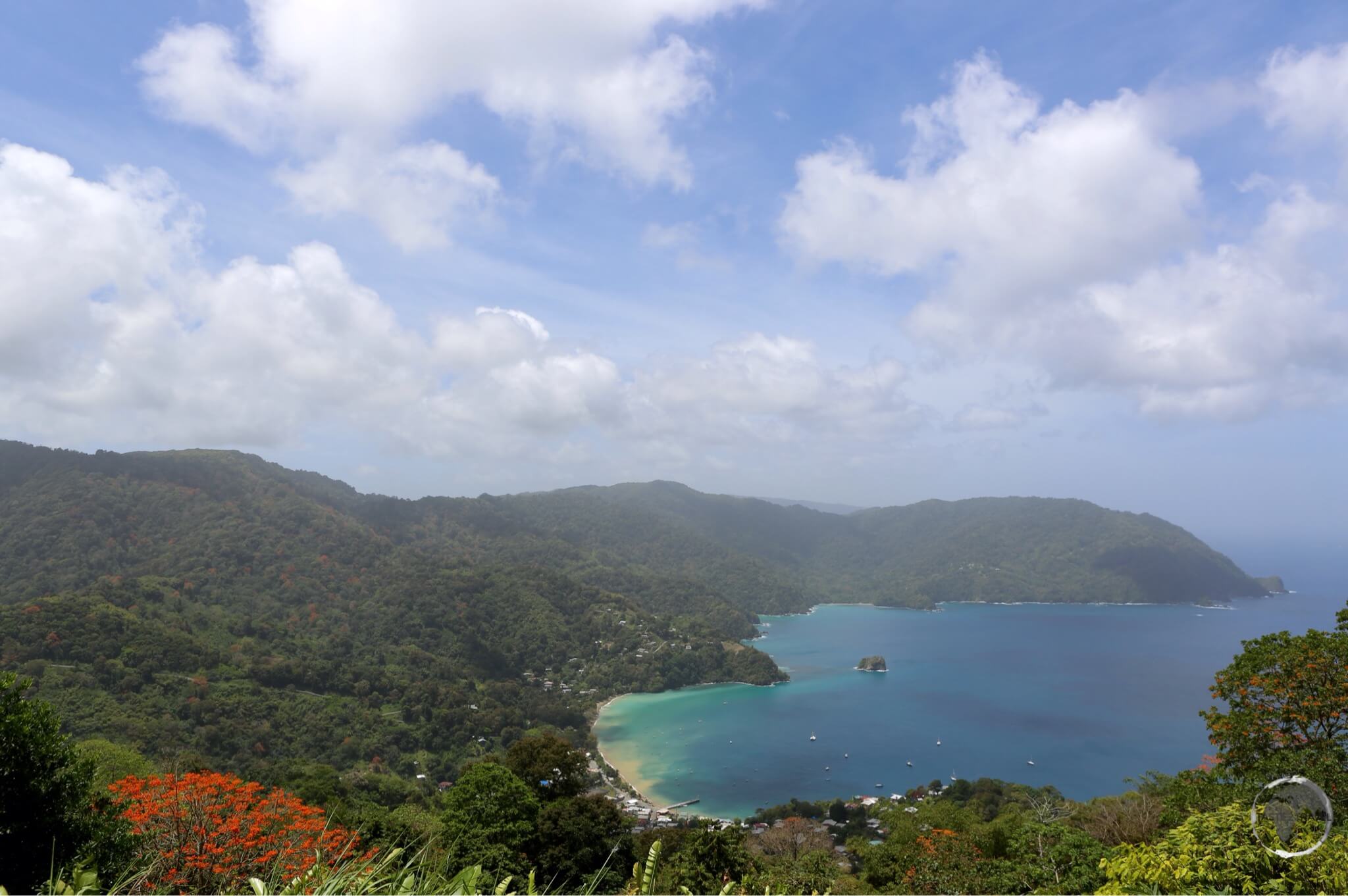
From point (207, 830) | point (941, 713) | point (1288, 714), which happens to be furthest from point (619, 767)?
point (1288, 714)

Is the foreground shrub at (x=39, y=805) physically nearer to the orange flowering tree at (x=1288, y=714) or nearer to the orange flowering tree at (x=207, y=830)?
the orange flowering tree at (x=207, y=830)

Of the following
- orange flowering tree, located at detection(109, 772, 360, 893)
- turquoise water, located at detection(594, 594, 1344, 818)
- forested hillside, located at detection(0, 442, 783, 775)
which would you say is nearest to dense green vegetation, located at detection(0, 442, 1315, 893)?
forested hillside, located at detection(0, 442, 783, 775)

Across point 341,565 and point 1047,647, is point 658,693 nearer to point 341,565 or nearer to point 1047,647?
point 341,565

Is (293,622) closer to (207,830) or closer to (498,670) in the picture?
(498,670)

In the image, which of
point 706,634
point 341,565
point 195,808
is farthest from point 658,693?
point 195,808

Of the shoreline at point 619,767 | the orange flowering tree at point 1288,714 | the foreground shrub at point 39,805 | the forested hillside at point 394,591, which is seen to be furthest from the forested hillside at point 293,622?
the orange flowering tree at point 1288,714

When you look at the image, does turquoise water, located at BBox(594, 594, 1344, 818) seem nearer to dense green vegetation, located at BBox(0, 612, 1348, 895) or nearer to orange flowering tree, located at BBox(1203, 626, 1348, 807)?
dense green vegetation, located at BBox(0, 612, 1348, 895)
